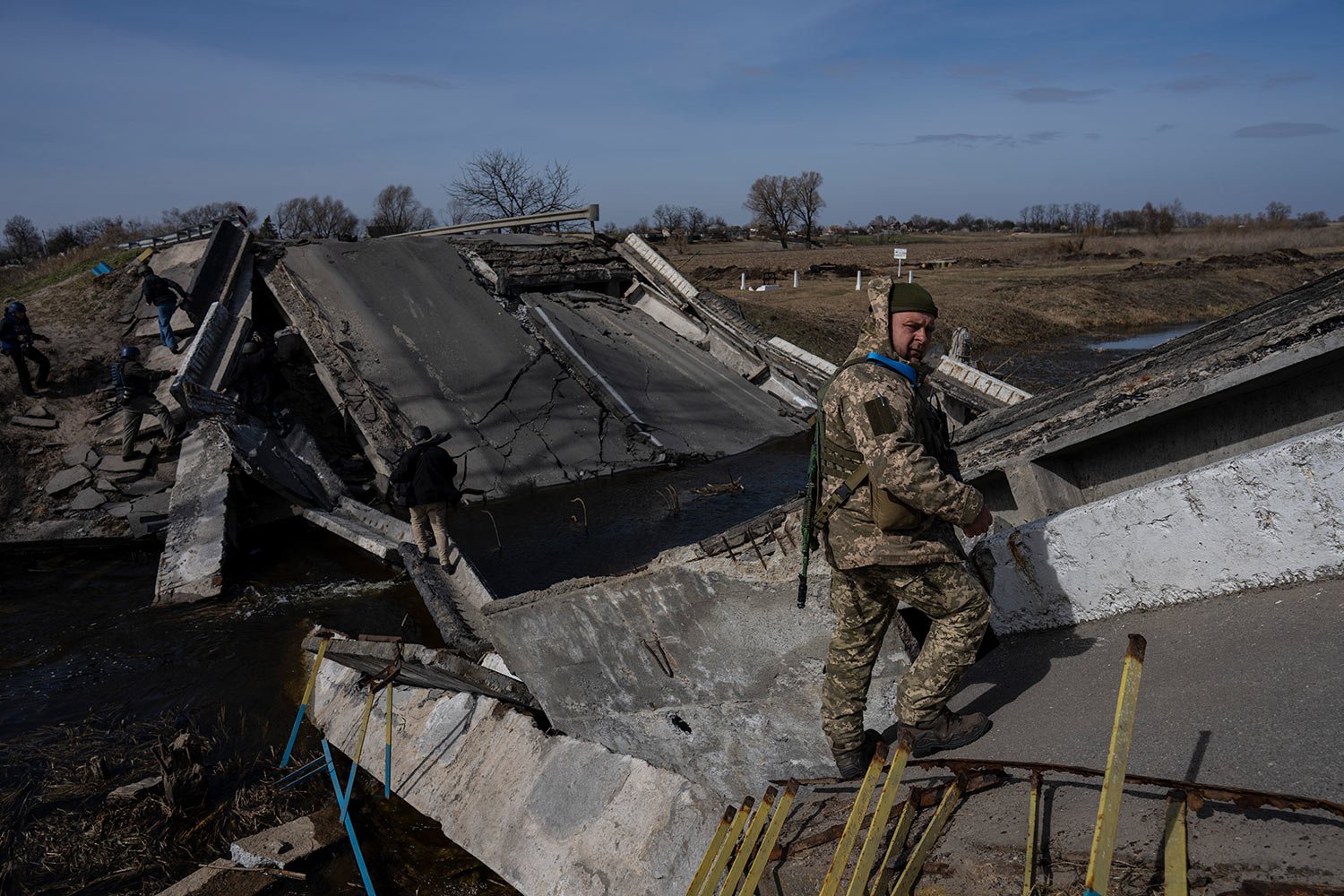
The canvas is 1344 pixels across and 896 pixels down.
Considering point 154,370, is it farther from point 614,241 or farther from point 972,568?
point 972,568

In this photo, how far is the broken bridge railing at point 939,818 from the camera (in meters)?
2.12

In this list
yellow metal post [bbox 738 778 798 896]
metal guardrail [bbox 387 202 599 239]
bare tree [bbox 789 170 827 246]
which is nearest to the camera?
yellow metal post [bbox 738 778 798 896]

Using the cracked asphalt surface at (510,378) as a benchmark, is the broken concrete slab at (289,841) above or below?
below

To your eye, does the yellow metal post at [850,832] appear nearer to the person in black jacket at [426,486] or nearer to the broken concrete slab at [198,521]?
the person in black jacket at [426,486]

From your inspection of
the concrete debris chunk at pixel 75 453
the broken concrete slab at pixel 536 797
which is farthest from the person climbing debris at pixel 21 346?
the broken concrete slab at pixel 536 797

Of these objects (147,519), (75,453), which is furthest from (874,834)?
(75,453)

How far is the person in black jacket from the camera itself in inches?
308

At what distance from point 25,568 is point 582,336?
7.53m

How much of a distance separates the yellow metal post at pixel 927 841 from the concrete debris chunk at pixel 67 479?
1059 cm

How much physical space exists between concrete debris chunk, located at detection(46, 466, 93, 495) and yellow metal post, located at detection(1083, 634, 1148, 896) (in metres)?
11.2

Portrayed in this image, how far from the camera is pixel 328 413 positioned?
12336mm

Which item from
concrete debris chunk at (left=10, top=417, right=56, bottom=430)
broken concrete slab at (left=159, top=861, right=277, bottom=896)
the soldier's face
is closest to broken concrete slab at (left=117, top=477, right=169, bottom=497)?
concrete debris chunk at (left=10, top=417, right=56, bottom=430)

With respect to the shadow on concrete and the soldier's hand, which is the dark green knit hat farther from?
the shadow on concrete

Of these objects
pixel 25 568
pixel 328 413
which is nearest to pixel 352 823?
pixel 25 568
